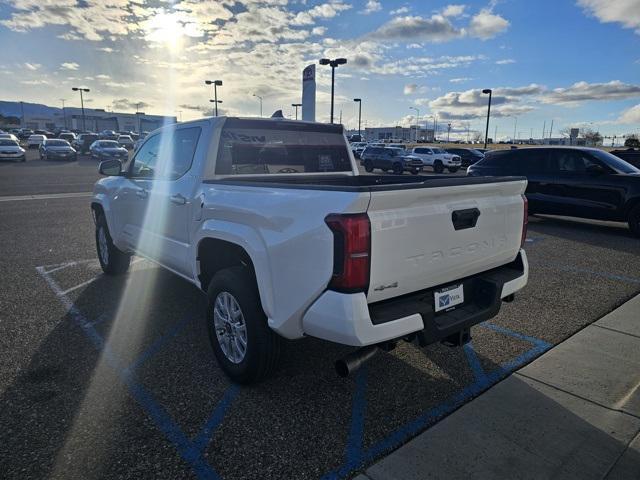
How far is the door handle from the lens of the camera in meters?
3.95

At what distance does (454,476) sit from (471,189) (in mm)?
1700

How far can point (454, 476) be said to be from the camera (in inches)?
95.6

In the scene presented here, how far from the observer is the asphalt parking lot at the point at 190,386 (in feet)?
8.51

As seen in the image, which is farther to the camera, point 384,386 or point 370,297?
point 384,386

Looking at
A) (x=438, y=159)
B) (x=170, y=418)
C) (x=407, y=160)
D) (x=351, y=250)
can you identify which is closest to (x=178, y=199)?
(x=170, y=418)

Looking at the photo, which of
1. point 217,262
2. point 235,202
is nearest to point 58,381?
point 217,262

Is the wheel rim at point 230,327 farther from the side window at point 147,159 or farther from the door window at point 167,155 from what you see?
the side window at point 147,159

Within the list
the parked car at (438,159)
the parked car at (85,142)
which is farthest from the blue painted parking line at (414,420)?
the parked car at (85,142)

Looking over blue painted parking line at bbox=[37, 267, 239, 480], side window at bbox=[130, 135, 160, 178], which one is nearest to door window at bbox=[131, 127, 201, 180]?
side window at bbox=[130, 135, 160, 178]

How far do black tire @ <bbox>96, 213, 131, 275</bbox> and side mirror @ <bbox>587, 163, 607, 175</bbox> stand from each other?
29.2 ft

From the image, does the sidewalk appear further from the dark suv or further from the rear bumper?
the dark suv

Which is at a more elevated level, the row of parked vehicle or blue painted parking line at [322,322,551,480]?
the row of parked vehicle

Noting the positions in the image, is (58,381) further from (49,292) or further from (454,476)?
(454,476)

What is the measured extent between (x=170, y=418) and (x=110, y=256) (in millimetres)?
3574
